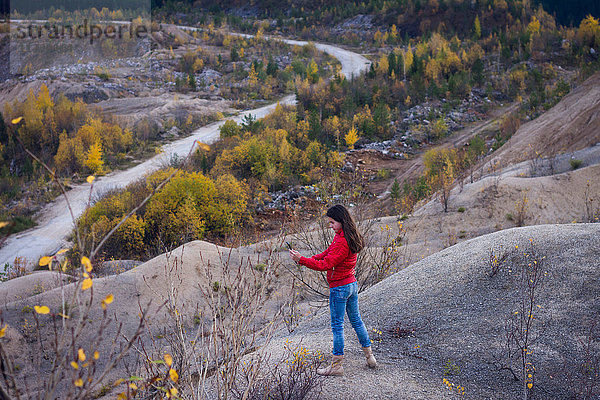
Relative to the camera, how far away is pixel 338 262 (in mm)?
4102

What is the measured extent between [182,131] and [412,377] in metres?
21.7

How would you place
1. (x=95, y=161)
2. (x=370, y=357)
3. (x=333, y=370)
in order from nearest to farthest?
(x=333, y=370)
(x=370, y=357)
(x=95, y=161)

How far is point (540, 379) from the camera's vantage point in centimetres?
412

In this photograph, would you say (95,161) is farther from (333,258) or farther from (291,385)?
(291,385)

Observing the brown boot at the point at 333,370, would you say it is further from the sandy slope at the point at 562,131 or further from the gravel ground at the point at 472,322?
the sandy slope at the point at 562,131

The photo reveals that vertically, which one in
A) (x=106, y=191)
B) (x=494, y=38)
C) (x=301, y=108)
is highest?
(x=494, y=38)

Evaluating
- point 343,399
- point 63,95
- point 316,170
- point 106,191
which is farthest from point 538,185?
point 63,95

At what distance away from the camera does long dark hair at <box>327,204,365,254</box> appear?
4129mm

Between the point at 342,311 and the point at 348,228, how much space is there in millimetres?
766

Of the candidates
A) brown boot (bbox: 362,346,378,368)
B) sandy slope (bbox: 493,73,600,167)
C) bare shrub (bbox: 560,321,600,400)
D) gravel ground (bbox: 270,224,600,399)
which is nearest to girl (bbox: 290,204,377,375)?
brown boot (bbox: 362,346,378,368)

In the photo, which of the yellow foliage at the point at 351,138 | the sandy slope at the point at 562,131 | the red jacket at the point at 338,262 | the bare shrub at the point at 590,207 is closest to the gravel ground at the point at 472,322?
the red jacket at the point at 338,262

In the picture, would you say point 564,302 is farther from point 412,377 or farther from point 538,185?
point 538,185

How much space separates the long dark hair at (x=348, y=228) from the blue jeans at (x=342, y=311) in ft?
1.19

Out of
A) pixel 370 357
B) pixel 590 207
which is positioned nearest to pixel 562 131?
pixel 590 207
